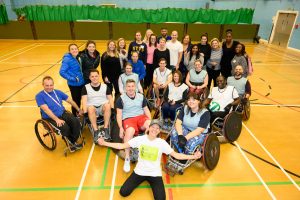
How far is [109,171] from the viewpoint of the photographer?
353cm

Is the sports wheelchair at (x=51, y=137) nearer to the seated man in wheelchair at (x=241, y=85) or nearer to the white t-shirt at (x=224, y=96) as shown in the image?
the white t-shirt at (x=224, y=96)

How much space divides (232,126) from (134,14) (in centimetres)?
1273

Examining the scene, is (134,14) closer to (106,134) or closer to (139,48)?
(139,48)

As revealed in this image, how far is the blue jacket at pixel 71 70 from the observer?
4.19m

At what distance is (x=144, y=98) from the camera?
4004 millimetres

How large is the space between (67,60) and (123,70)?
1.24m

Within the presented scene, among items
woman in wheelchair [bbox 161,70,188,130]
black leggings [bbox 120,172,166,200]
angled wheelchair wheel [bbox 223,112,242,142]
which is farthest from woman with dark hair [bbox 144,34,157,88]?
black leggings [bbox 120,172,166,200]

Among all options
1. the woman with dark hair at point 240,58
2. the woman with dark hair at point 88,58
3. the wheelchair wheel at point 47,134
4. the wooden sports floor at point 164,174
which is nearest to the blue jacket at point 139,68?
the woman with dark hair at point 88,58

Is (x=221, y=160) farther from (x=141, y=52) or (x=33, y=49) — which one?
(x=33, y=49)

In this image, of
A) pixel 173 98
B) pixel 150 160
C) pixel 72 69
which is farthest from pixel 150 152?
pixel 72 69

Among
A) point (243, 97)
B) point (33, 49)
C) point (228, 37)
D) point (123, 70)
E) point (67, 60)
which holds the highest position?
point (228, 37)

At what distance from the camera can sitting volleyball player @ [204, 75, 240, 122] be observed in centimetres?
426

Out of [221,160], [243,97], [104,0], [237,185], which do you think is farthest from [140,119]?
[104,0]

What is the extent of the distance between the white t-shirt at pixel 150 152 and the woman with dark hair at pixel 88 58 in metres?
2.14
